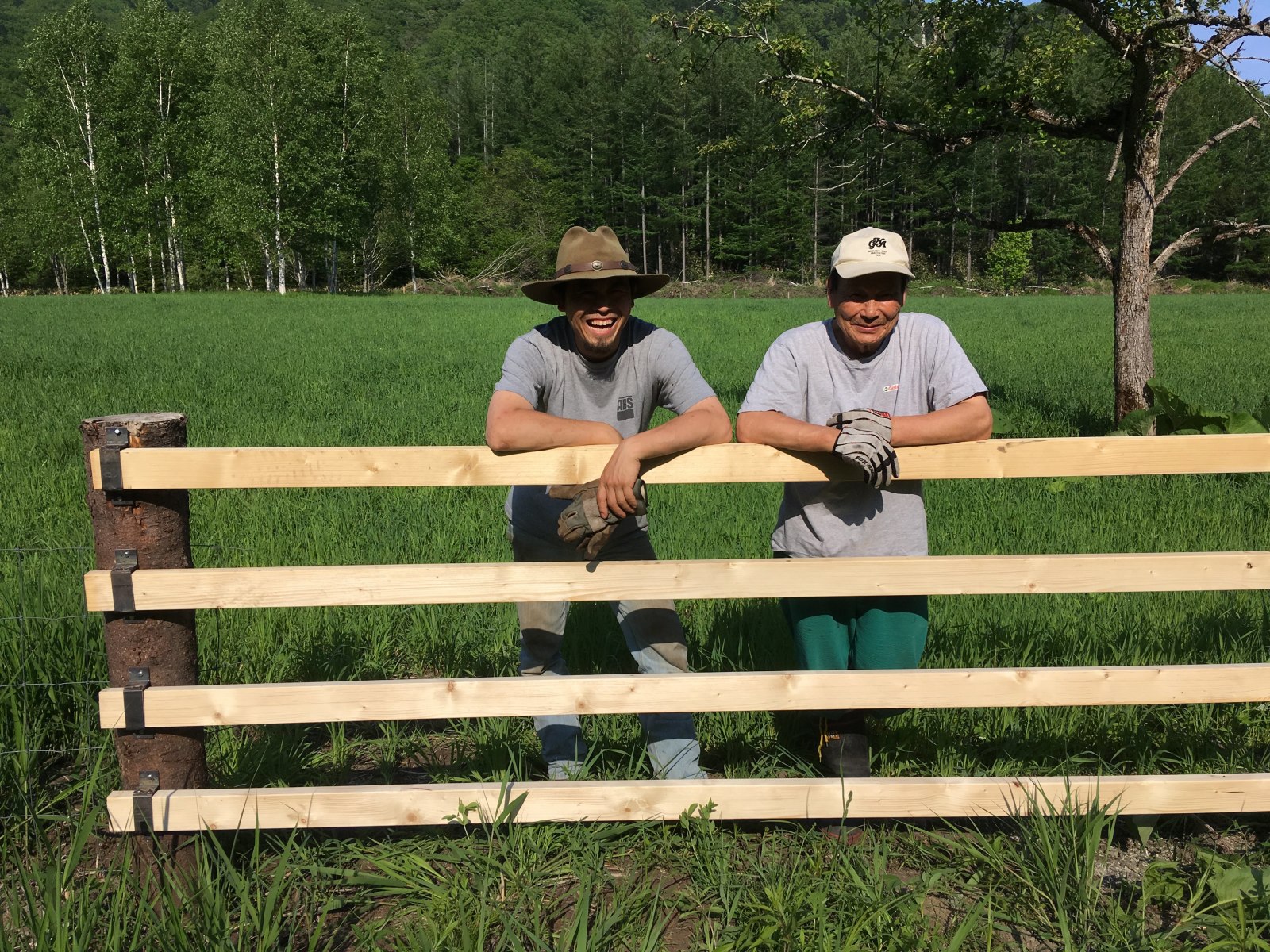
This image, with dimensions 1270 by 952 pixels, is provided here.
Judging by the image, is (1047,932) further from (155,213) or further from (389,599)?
(155,213)

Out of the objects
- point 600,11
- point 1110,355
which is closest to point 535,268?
point 1110,355

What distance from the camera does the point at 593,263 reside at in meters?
3.07

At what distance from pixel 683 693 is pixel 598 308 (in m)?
1.26

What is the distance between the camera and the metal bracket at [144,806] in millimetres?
2764

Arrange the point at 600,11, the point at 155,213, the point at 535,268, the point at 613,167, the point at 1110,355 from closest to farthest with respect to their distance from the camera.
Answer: the point at 1110,355
the point at 155,213
the point at 535,268
the point at 613,167
the point at 600,11

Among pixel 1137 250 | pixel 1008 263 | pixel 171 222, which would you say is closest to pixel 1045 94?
pixel 1137 250

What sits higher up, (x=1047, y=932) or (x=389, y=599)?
(x=389, y=599)

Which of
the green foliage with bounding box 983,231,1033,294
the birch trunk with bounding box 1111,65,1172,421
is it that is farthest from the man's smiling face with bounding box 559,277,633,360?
the green foliage with bounding box 983,231,1033,294

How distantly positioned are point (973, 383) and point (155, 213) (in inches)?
2288

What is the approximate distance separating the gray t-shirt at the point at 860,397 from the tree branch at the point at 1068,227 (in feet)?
20.7

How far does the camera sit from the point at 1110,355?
1747 centimetres

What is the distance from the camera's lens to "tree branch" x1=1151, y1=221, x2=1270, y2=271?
8547 millimetres

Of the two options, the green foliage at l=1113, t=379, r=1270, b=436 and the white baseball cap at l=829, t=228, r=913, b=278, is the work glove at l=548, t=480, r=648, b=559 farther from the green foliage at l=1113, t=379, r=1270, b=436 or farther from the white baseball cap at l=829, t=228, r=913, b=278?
the green foliage at l=1113, t=379, r=1270, b=436

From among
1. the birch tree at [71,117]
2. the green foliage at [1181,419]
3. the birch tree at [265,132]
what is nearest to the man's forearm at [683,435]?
the green foliage at [1181,419]
